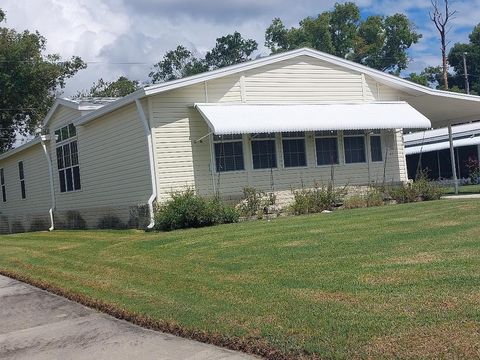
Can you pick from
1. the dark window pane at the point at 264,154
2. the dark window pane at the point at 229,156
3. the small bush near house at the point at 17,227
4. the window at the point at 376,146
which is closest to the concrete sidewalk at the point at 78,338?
the dark window pane at the point at 229,156

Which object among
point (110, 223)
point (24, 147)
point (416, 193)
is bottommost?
point (110, 223)

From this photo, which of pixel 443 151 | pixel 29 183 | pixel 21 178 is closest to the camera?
pixel 29 183

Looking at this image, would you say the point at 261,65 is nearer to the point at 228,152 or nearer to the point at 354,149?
the point at 228,152

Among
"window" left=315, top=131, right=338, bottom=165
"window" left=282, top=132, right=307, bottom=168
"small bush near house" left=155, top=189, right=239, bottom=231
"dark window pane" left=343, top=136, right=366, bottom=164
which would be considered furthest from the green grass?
"dark window pane" left=343, top=136, right=366, bottom=164

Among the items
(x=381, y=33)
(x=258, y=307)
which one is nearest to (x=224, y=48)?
(x=381, y=33)

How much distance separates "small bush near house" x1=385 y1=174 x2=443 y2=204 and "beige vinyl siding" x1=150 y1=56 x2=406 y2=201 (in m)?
1.19

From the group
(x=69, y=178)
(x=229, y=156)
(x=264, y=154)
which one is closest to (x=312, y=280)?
(x=229, y=156)

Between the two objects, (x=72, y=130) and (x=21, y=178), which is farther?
(x=21, y=178)

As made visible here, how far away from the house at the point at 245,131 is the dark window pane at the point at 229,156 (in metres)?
0.03

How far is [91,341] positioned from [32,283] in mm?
4301

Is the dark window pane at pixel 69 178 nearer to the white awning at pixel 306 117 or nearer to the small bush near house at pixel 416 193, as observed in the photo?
the white awning at pixel 306 117

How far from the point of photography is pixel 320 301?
6.23m

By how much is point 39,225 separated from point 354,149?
45.2ft

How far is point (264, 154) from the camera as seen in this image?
730 inches
